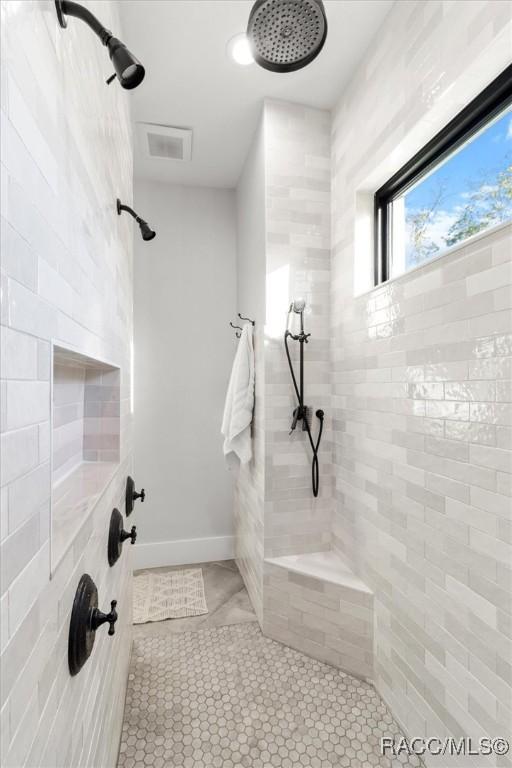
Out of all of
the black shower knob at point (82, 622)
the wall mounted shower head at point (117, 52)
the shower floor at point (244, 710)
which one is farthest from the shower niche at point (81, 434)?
the shower floor at point (244, 710)

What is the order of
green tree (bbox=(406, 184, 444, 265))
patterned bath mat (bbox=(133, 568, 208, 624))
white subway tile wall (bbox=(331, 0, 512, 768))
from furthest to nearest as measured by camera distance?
patterned bath mat (bbox=(133, 568, 208, 624)), green tree (bbox=(406, 184, 444, 265)), white subway tile wall (bbox=(331, 0, 512, 768))

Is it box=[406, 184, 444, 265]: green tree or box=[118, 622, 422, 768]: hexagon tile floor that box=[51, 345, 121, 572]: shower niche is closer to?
box=[118, 622, 422, 768]: hexagon tile floor

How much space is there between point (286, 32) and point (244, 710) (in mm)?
2241

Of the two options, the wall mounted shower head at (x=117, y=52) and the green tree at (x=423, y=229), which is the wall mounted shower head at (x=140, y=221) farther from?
the green tree at (x=423, y=229)

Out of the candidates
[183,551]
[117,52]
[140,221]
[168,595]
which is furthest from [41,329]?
[183,551]

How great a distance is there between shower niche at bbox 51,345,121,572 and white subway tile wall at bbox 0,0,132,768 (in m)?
0.06

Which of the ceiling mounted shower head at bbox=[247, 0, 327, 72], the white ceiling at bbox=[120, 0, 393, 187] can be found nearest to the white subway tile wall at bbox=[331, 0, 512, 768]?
the white ceiling at bbox=[120, 0, 393, 187]

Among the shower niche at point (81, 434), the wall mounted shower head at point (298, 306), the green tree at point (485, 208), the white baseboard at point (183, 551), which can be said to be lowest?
the white baseboard at point (183, 551)

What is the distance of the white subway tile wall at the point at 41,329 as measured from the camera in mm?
436

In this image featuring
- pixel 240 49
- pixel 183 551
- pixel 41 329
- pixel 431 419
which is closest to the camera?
pixel 41 329

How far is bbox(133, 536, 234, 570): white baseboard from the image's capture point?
260cm

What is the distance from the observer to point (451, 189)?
1.34 metres

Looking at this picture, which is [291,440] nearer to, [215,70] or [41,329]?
[41,329]

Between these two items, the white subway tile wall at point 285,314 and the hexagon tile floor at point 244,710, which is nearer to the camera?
the hexagon tile floor at point 244,710
